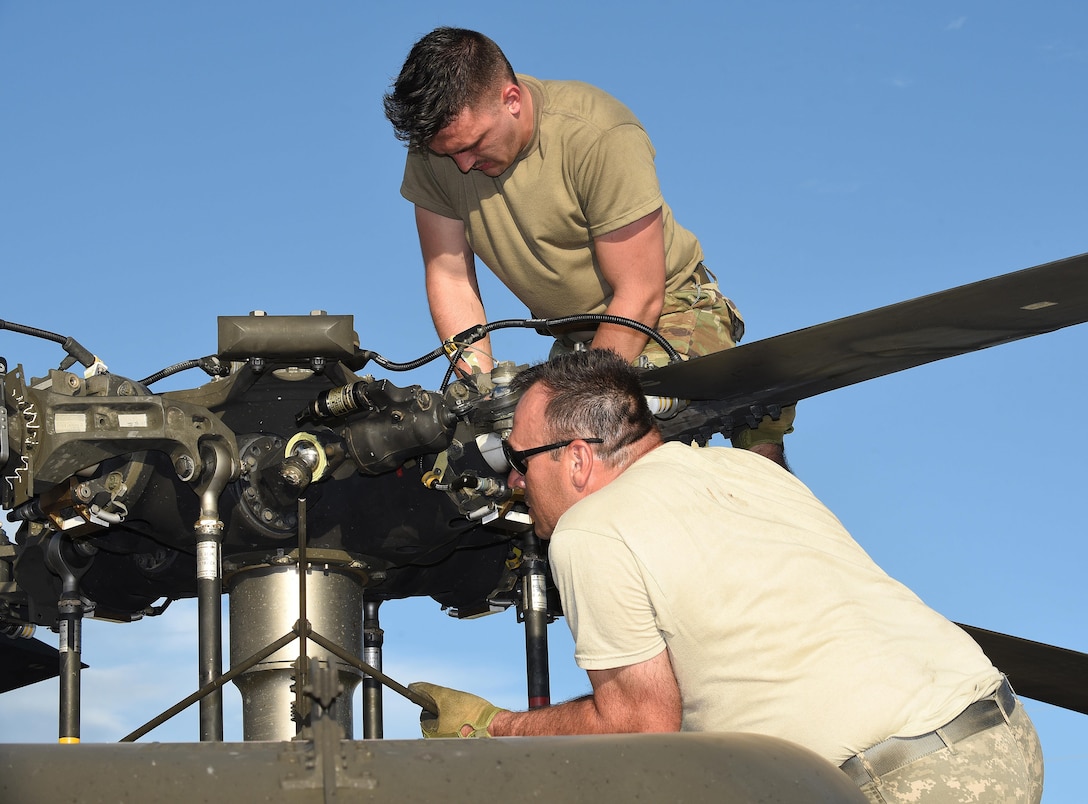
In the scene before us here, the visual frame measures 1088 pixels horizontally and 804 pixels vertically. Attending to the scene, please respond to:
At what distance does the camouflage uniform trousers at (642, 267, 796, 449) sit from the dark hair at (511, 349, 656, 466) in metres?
Result: 2.36

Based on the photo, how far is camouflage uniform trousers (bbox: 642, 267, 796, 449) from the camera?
24.1ft

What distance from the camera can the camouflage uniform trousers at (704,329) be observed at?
A: 7.36 meters

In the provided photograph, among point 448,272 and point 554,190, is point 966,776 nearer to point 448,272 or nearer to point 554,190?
point 554,190

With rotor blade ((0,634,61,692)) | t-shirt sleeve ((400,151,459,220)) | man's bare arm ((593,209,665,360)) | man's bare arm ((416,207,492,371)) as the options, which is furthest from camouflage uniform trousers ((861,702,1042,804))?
rotor blade ((0,634,61,692))

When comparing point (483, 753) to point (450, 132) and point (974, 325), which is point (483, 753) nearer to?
point (974, 325)

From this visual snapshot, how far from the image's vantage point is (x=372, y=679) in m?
8.00

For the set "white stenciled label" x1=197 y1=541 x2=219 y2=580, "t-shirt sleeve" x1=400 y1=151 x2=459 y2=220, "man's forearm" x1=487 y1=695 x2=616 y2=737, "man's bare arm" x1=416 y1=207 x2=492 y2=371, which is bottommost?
"man's forearm" x1=487 y1=695 x2=616 y2=737

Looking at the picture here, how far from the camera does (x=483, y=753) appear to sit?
308 cm

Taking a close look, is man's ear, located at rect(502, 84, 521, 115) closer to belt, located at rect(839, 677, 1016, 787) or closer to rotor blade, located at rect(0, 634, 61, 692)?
rotor blade, located at rect(0, 634, 61, 692)

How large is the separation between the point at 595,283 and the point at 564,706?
3.64 m

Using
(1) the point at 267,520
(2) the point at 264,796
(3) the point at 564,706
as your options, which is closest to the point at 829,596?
(3) the point at 564,706

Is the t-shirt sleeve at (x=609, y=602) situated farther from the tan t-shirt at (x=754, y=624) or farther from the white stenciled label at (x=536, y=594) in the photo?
the white stenciled label at (x=536, y=594)

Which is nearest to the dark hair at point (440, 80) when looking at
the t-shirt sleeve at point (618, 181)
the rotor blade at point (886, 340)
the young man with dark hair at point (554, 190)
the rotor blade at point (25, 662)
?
the young man with dark hair at point (554, 190)

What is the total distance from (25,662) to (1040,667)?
18.2ft
